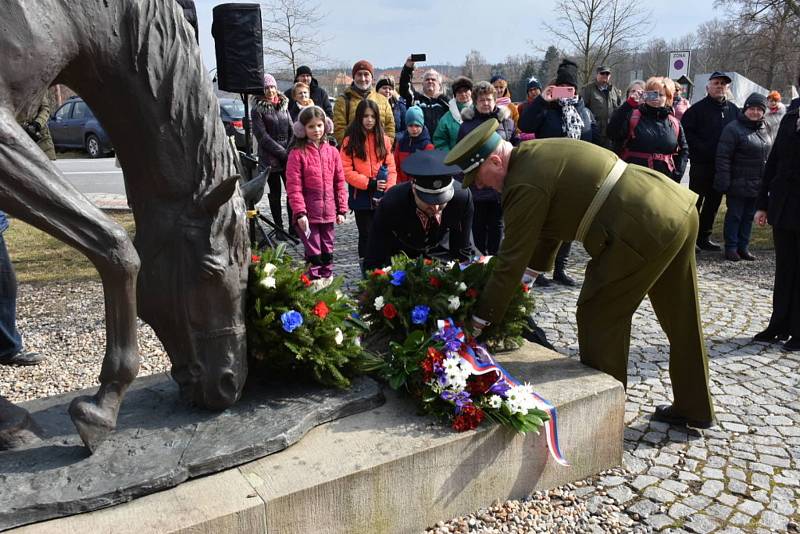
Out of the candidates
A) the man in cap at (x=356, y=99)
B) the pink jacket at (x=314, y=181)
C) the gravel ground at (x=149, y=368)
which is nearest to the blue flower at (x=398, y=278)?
the gravel ground at (x=149, y=368)

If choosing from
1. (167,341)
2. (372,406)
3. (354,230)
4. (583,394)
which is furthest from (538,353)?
(354,230)

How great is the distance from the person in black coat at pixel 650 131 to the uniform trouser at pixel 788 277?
2.14 meters

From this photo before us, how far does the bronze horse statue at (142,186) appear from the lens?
1.98 meters

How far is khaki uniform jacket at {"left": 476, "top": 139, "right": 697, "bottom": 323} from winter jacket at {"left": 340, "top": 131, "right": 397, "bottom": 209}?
3177 mm

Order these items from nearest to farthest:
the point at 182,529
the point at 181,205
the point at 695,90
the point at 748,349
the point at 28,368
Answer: the point at 182,529 < the point at 181,205 < the point at 28,368 < the point at 748,349 < the point at 695,90

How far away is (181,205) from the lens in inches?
93.4

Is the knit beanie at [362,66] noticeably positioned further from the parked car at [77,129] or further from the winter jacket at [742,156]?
the parked car at [77,129]

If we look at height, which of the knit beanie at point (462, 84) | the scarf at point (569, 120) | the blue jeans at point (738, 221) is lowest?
the blue jeans at point (738, 221)

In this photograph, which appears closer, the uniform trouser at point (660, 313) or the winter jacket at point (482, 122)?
the uniform trouser at point (660, 313)

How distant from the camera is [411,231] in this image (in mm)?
4352

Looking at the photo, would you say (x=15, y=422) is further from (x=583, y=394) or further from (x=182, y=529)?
(x=583, y=394)

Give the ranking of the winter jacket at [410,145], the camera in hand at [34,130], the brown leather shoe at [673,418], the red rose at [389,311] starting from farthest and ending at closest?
the winter jacket at [410,145] < the camera in hand at [34,130] < the brown leather shoe at [673,418] < the red rose at [389,311]

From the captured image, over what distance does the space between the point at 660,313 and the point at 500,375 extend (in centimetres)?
112

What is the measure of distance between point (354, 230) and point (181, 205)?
7525mm
